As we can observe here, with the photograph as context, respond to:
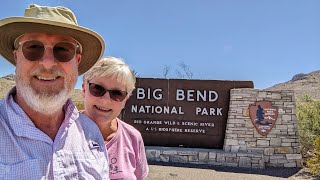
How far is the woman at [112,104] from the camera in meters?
2.60

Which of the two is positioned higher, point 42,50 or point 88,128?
point 42,50

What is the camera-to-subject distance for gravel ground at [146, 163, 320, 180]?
928cm

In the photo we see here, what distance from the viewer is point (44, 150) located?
1.79m

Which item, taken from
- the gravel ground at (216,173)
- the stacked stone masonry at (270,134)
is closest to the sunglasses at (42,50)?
the gravel ground at (216,173)

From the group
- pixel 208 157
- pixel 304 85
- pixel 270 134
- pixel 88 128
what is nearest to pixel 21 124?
pixel 88 128

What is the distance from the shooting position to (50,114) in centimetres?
200

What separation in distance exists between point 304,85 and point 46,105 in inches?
2857

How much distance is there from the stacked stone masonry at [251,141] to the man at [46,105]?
9245 millimetres

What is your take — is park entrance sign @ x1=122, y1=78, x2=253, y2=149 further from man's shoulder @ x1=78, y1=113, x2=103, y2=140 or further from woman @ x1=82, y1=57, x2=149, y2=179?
man's shoulder @ x1=78, y1=113, x2=103, y2=140

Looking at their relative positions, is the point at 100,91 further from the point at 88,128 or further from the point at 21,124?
the point at 21,124

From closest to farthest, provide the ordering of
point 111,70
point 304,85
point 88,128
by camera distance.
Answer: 1. point 88,128
2. point 111,70
3. point 304,85

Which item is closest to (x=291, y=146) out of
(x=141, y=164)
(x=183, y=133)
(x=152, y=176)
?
(x=183, y=133)

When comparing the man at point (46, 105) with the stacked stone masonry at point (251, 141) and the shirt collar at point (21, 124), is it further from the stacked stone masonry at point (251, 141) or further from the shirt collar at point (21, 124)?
the stacked stone masonry at point (251, 141)

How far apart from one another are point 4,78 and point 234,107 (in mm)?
40229
